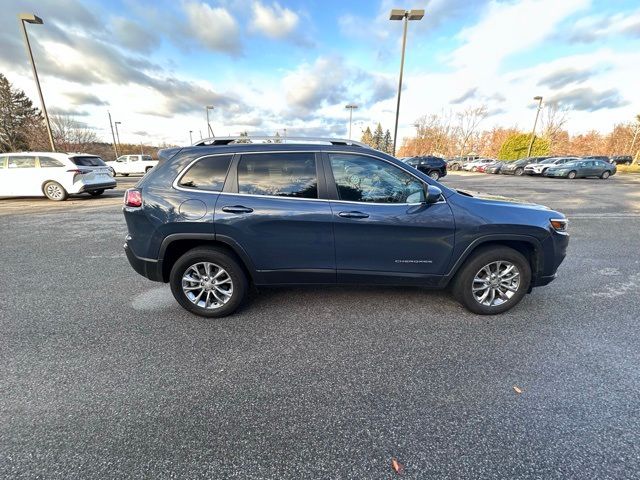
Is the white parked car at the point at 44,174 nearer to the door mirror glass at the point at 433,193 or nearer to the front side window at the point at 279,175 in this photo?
the front side window at the point at 279,175

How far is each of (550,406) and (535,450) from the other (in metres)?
0.46

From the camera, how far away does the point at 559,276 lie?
4359 mm

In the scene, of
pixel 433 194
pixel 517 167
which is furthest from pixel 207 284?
pixel 517 167

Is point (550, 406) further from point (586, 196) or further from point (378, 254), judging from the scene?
point (586, 196)

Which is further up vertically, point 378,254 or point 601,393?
point 378,254

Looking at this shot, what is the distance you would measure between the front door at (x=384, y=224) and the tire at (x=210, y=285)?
111 centimetres

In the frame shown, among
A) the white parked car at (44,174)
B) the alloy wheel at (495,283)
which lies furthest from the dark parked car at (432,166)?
the alloy wheel at (495,283)

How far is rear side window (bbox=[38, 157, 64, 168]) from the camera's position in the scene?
34.3ft

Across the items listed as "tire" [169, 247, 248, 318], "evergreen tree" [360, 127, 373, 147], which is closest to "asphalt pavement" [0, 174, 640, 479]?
"tire" [169, 247, 248, 318]

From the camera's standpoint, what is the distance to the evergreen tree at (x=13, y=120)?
37281 mm

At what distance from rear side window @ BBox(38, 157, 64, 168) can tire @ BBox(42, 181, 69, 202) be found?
0.61 meters

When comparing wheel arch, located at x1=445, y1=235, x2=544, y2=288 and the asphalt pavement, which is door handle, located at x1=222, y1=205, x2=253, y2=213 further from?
wheel arch, located at x1=445, y1=235, x2=544, y2=288

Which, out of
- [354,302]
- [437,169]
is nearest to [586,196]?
[437,169]

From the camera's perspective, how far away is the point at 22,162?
34.6ft
